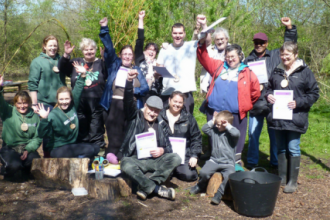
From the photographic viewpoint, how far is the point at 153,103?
160 inches

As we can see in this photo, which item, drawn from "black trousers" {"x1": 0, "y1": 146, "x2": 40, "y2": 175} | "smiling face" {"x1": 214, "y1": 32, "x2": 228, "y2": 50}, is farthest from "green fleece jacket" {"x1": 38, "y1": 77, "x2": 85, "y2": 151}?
"smiling face" {"x1": 214, "y1": 32, "x2": 228, "y2": 50}

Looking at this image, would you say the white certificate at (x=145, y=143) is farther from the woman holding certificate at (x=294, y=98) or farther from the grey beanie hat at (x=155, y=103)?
the woman holding certificate at (x=294, y=98)

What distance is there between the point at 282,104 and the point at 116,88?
2.34 metres

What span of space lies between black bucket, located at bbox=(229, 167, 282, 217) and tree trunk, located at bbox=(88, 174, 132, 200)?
1297 millimetres

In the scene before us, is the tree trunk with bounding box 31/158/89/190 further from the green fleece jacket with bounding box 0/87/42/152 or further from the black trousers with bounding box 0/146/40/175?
the green fleece jacket with bounding box 0/87/42/152

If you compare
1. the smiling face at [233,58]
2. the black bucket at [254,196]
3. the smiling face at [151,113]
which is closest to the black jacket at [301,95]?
the smiling face at [233,58]

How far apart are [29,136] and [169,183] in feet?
6.80

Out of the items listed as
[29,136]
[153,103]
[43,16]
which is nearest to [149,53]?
[153,103]

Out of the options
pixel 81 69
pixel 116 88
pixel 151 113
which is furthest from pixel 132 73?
pixel 81 69

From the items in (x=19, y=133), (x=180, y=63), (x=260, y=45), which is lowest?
(x=19, y=133)

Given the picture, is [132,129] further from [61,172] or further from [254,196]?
[254,196]

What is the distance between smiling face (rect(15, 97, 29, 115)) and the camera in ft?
14.5

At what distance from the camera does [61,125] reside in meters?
4.40

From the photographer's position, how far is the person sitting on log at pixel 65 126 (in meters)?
4.38
